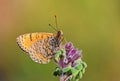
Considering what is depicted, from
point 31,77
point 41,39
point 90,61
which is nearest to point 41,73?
point 31,77

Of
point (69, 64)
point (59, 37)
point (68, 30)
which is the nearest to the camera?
point (69, 64)

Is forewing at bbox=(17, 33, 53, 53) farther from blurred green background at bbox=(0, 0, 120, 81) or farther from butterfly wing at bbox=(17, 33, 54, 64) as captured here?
blurred green background at bbox=(0, 0, 120, 81)

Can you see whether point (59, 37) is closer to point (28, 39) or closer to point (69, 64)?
point (28, 39)

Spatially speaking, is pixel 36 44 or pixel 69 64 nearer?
pixel 69 64

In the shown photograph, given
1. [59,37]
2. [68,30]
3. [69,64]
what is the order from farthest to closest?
1. [68,30]
2. [59,37]
3. [69,64]

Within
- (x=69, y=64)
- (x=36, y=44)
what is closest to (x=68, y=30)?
(x=36, y=44)

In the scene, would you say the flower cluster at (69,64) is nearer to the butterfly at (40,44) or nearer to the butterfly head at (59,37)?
the butterfly at (40,44)

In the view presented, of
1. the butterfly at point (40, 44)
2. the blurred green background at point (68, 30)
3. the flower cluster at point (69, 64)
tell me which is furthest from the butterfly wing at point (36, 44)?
the blurred green background at point (68, 30)
